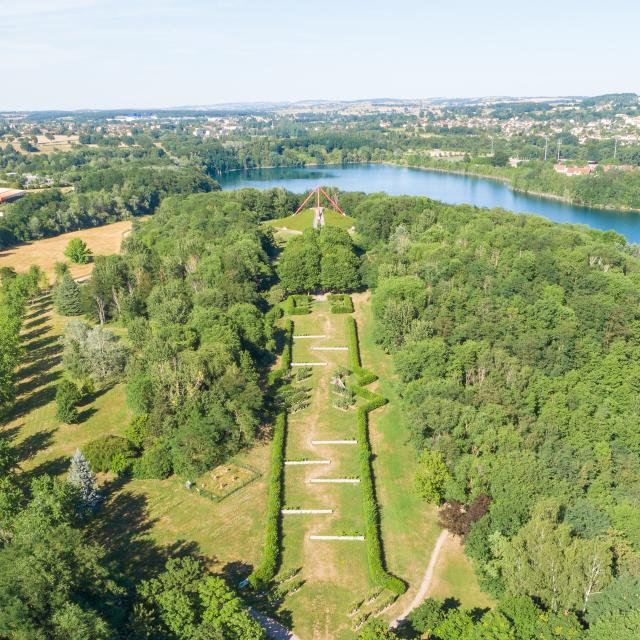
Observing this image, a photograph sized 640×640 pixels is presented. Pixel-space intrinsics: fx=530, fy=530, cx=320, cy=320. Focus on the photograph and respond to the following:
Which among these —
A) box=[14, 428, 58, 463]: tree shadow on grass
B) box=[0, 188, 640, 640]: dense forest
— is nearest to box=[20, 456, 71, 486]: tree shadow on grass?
box=[0, 188, 640, 640]: dense forest

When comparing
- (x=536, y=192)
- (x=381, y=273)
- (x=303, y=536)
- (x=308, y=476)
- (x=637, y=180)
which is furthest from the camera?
(x=536, y=192)

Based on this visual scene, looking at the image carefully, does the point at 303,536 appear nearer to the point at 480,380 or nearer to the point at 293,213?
the point at 480,380

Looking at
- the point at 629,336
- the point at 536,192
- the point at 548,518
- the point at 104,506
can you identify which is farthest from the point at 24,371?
the point at 536,192

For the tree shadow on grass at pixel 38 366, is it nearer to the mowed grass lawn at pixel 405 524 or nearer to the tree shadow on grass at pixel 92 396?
the tree shadow on grass at pixel 92 396

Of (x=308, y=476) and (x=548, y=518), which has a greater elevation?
(x=548, y=518)

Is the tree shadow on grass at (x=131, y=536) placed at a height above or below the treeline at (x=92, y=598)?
below

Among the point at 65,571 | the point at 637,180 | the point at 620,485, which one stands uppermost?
the point at 637,180

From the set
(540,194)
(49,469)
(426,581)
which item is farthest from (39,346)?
(540,194)

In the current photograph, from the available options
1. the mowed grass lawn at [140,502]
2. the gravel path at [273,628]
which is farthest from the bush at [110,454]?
the gravel path at [273,628]
